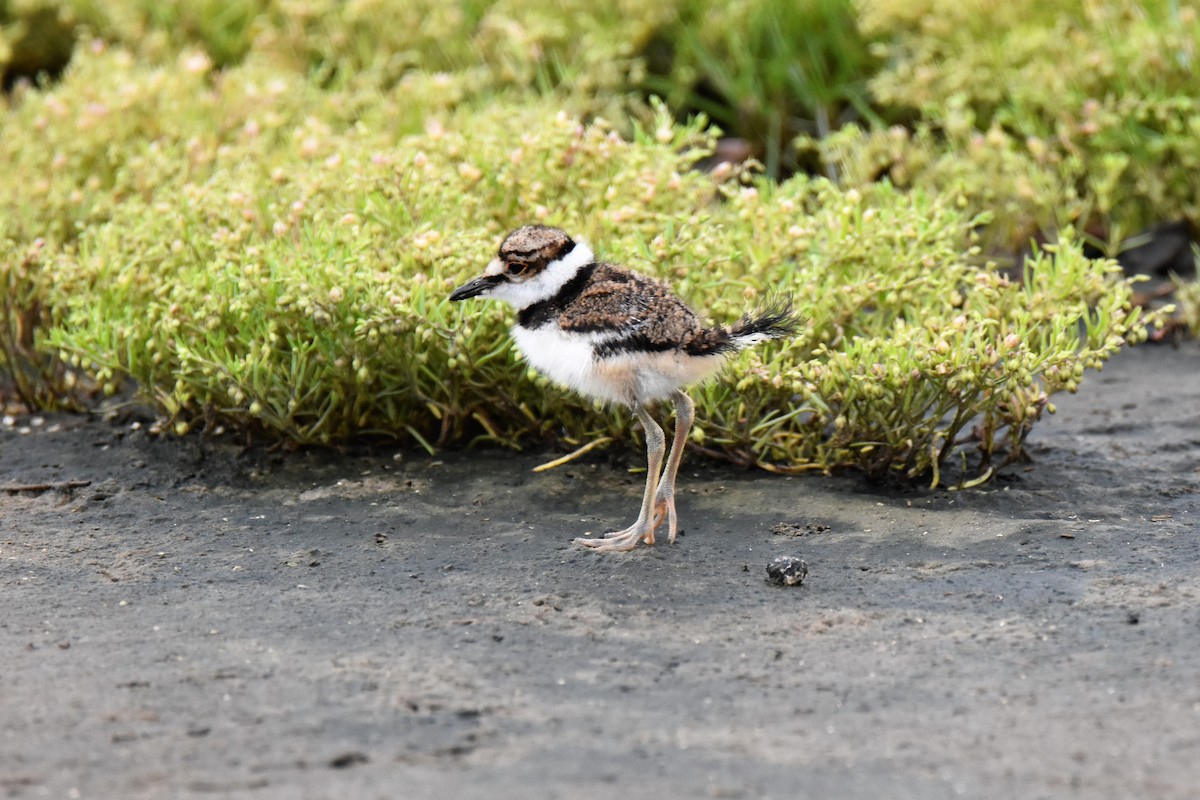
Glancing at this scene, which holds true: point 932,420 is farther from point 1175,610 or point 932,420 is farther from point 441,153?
point 441,153

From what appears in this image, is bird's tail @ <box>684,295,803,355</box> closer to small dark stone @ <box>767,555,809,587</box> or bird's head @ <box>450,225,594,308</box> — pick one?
bird's head @ <box>450,225,594,308</box>

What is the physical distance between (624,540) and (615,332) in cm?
70

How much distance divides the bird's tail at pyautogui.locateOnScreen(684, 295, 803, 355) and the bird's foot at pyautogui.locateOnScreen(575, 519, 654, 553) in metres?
0.62

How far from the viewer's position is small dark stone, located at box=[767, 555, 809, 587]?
15.1 ft

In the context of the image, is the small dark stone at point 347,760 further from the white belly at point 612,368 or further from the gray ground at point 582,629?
the white belly at point 612,368

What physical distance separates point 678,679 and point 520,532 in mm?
1282

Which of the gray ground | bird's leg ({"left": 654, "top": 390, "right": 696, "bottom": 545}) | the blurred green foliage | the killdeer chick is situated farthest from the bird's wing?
the gray ground

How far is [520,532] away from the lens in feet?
16.9

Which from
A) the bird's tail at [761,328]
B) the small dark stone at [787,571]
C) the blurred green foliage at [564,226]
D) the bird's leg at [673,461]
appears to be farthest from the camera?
the blurred green foliage at [564,226]

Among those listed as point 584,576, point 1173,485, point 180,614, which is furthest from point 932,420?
point 180,614

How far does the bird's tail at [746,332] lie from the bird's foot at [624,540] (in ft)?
2.02

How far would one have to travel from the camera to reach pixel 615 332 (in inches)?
188

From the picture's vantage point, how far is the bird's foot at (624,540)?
4910mm

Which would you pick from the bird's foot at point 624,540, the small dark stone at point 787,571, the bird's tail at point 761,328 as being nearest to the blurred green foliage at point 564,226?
the bird's tail at point 761,328
